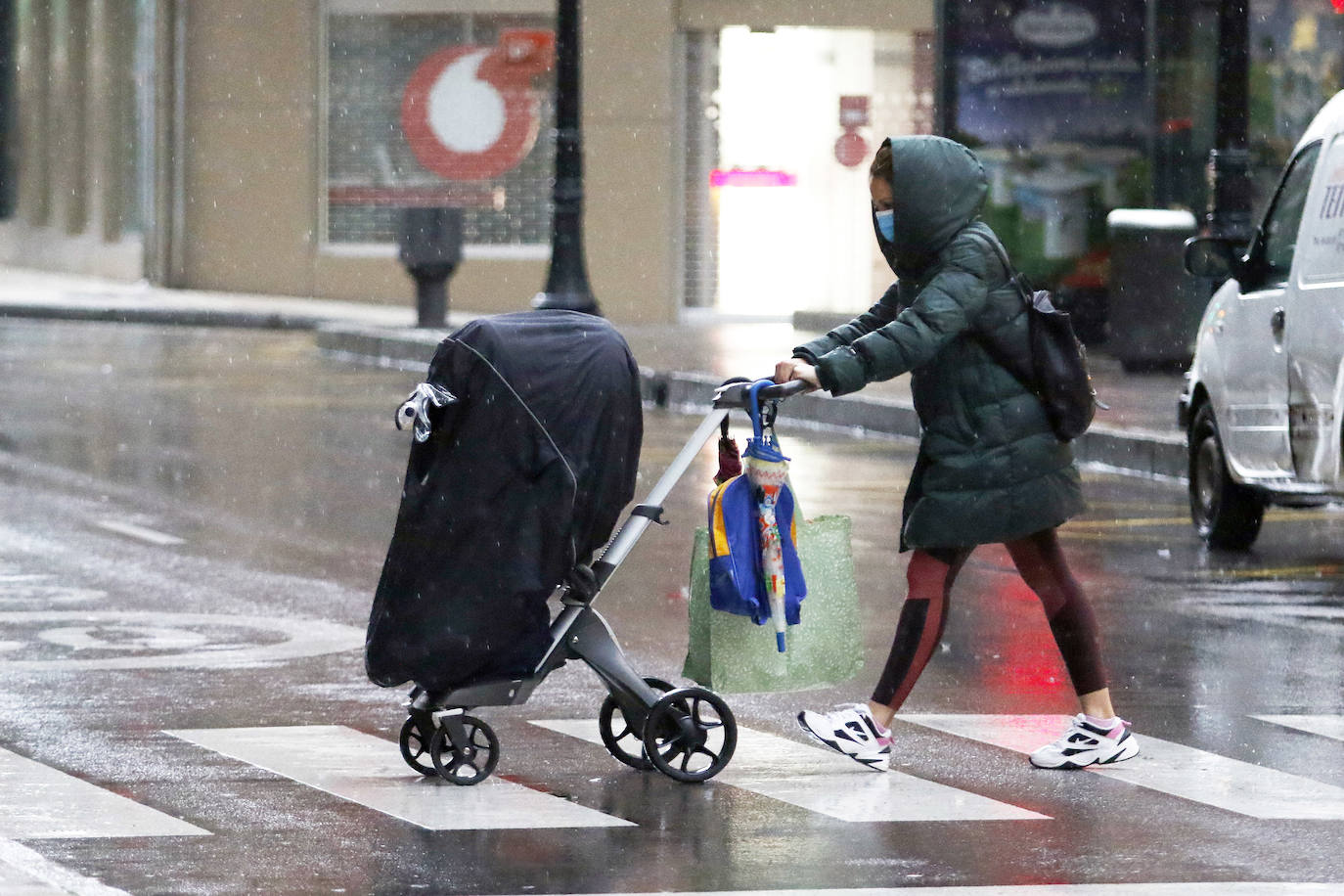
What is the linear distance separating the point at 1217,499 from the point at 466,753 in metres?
6.05

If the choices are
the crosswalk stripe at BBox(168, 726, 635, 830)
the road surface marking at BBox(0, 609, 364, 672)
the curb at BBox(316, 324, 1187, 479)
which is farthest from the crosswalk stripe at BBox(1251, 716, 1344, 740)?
the curb at BBox(316, 324, 1187, 479)

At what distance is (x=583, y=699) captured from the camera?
8086 mm

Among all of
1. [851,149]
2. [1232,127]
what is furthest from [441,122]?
[1232,127]

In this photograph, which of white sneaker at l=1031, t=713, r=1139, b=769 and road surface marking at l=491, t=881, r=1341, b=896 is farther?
white sneaker at l=1031, t=713, r=1139, b=769

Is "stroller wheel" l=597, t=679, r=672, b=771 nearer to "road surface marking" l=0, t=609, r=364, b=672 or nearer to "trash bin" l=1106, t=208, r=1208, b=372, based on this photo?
"road surface marking" l=0, t=609, r=364, b=672

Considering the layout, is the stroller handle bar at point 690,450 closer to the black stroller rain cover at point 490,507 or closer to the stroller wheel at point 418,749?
the black stroller rain cover at point 490,507

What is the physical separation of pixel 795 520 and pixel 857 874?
135cm

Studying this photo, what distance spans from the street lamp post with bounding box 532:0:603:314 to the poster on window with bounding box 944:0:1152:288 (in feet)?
10.8

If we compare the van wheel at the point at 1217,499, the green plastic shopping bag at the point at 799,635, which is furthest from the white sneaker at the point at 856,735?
the van wheel at the point at 1217,499

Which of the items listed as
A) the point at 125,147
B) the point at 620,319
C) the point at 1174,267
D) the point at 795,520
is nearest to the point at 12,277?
the point at 125,147

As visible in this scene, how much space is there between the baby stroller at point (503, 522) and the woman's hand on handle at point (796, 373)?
0.17 feet

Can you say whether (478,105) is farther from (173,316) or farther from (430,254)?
→ (430,254)

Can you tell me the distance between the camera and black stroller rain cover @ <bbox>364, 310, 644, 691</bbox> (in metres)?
6.60

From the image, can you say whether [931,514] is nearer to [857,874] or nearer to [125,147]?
[857,874]
